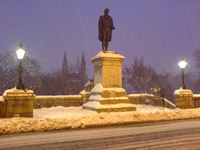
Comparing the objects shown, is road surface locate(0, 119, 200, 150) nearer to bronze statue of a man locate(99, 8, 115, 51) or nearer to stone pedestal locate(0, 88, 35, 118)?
stone pedestal locate(0, 88, 35, 118)

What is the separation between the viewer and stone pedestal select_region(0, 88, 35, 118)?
989 cm

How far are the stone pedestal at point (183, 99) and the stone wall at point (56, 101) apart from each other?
7648mm

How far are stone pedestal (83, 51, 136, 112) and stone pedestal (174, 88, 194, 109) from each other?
4.29 metres

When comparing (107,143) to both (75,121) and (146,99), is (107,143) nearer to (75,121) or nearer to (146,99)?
(75,121)

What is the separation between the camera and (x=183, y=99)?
1540cm

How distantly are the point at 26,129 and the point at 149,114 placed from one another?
614 cm

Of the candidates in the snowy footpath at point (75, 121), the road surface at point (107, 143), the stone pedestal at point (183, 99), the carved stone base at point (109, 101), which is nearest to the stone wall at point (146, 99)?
the stone pedestal at point (183, 99)

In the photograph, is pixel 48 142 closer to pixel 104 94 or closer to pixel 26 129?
pixel 26 129

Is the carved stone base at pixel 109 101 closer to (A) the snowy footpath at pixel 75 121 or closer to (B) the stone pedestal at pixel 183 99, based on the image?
(A) the snowy footpath at pixel 75 121

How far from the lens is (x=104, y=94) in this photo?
42.4ft

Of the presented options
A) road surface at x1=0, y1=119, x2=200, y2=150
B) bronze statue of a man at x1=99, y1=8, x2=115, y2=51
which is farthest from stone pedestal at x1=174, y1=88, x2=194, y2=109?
road surface at x1=0, y1=119, x2=200, y2=150

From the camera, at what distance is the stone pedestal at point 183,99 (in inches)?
601

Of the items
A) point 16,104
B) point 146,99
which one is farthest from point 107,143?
point 146,99

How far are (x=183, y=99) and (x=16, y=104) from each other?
453 inches
